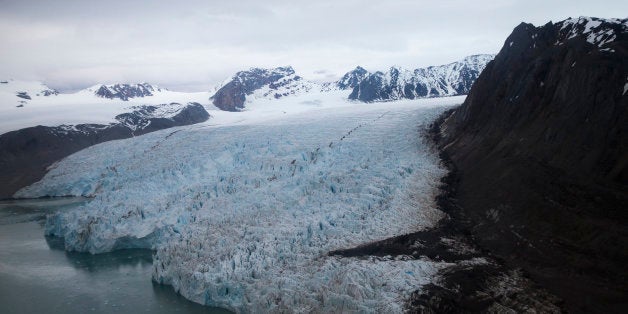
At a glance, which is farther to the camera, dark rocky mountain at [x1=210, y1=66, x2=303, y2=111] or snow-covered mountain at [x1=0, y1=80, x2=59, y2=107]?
snow-covered mountain at [x1=0, y1=80, x2=59, y2=107]

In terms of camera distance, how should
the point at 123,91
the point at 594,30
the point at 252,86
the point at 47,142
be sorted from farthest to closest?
the point at 123,91, the point at 252,86, the point at 47,142, the point at 594,30

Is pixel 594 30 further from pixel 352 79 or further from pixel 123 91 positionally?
pixel 123 91

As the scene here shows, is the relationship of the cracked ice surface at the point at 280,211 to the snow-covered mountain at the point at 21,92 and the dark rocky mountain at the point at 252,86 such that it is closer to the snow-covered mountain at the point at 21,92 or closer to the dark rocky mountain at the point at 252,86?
the dark rocky mountain at the point at 252,86

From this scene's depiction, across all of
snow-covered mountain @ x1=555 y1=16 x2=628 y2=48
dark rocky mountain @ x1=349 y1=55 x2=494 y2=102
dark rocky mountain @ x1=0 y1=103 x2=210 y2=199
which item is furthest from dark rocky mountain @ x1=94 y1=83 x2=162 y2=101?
snow-covered mountain @ x1=555 y1=16 x2=628 y2=48

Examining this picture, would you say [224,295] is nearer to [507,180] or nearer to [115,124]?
[507,180]

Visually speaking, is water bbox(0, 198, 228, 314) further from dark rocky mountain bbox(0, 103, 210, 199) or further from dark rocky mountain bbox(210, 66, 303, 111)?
dark rocky mountain bbox(210, 66, 303, 111)

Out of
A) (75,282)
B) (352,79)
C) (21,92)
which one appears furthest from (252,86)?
(75,282)
